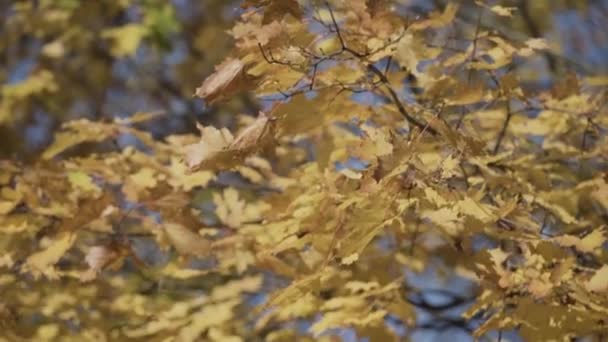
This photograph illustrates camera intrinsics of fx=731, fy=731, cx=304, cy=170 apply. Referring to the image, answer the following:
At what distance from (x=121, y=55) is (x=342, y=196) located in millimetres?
3397

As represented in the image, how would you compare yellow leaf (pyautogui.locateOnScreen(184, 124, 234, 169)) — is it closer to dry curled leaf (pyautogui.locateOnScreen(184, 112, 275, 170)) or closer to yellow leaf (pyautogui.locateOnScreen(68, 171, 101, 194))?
dry curled leaf (pyautogui.locateOnScreen(184, 112, 275, 170))

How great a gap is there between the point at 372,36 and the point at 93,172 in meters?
0.98

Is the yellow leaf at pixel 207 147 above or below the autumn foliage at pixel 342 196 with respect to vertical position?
above

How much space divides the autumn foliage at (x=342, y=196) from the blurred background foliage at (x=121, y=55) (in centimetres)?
189

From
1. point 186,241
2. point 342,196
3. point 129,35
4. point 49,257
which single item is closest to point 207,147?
point 342,196

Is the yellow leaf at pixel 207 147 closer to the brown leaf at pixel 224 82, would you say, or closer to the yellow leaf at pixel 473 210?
the brown leaf at pixel 224 82

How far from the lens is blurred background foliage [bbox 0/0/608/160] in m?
4.09

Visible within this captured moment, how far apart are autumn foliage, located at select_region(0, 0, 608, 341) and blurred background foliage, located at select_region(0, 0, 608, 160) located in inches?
74.4

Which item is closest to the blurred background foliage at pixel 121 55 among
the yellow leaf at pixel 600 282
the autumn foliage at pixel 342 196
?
the autumn foliage at pixel 342 196

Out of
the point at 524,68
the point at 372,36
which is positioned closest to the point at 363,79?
the point at 372,36

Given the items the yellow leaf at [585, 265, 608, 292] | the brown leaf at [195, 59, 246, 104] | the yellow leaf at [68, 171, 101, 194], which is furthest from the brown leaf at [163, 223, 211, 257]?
the yellow leaf at [585, 265, 608, 292]

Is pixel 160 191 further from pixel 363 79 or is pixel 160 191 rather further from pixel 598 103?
pixel 598 103

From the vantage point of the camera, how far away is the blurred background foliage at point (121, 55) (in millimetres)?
4094

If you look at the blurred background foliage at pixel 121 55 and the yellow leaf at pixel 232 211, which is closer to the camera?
the yellow leaf at pixel 232 211
